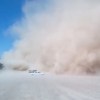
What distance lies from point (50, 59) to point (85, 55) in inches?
420

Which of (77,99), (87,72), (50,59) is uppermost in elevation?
(50,59)

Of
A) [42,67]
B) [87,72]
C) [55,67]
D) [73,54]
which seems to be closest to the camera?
[87,72]

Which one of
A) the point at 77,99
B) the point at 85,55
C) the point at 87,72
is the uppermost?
the point at 85,55

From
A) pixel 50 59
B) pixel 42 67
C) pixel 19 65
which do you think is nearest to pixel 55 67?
pixel 50 59

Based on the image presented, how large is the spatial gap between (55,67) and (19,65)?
16153 mm

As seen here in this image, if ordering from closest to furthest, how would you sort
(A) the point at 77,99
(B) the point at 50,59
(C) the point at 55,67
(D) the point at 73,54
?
(A) the point at 77,99 → (D) the point at 73,54 → (C) the point at 55,67 → (B) the point at 50,59

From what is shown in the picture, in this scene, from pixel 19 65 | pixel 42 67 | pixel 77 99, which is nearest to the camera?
pixel 77 99

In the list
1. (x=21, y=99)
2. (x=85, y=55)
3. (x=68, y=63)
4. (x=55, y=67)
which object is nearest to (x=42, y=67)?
(x=55, y=67)

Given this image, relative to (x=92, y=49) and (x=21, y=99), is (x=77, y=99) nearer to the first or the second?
(x=21, y=99)

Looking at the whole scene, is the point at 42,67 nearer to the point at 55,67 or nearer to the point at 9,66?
the point at 55,67

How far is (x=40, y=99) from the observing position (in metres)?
8.34

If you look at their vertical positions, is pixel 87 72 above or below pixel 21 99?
above

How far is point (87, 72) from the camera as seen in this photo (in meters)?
33.3

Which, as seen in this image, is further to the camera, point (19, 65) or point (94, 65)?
point (19, 65)
